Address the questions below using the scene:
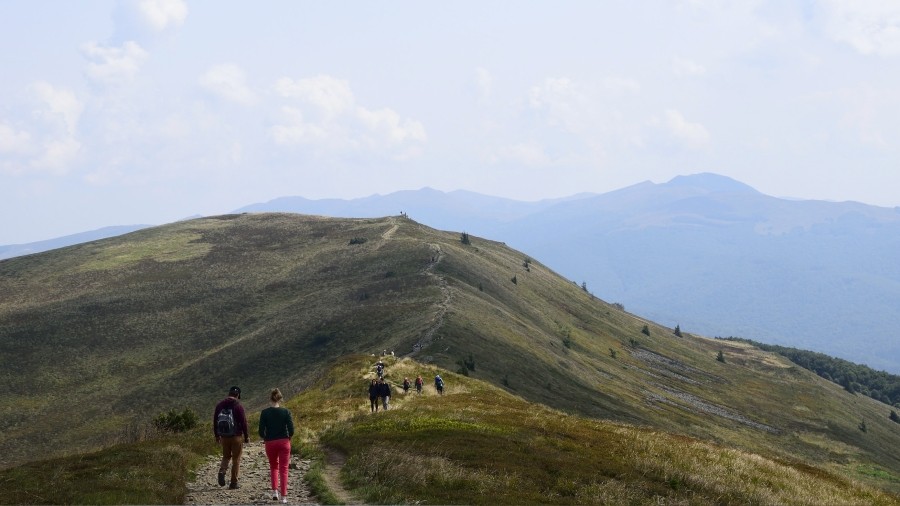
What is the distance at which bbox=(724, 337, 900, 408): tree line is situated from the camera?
159m

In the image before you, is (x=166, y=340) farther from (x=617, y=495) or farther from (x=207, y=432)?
(x=617, y=495)

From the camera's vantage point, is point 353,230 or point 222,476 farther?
point 353,230

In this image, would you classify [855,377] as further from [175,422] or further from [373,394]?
[175,422]

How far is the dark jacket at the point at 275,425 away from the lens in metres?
17.4

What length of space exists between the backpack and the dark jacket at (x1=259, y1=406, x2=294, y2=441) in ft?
3.94

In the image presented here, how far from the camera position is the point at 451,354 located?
62062 mm

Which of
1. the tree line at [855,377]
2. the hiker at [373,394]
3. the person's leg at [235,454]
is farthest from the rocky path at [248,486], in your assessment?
the tree line at [855,377]

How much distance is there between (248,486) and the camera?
61.7 feet

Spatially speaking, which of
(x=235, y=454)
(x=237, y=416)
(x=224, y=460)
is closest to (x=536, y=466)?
(x=235, y=454)

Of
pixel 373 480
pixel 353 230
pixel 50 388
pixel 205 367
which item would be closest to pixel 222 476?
pixel 373 480

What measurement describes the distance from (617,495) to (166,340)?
82480 mm

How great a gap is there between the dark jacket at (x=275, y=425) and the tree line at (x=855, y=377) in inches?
6211

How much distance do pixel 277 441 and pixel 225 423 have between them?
5.87ft

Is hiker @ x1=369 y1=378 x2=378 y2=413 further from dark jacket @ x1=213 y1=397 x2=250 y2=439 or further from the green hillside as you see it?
dark jacket @ x1=213 y1=397 x2=250 y2=439
